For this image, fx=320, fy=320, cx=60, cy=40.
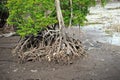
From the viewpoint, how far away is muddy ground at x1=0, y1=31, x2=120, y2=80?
32.7 ft

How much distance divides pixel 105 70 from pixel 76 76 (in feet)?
3.81

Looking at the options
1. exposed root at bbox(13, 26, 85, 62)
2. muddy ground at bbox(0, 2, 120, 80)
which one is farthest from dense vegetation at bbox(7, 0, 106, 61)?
muddy ground at bbox(0, 2, 120, 80)

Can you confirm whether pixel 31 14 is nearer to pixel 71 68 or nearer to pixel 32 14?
pixel 32 14

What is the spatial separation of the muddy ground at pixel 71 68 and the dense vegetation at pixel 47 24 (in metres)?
0.46

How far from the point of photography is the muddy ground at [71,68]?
9.98m

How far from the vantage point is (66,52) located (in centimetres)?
1166

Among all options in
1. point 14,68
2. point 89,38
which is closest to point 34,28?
point 14,68

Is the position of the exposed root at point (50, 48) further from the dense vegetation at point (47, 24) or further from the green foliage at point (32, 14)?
the green foliage at point (32, 14)

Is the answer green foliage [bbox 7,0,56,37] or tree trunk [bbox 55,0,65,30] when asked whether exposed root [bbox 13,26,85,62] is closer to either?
tree trunk [bbox 55,0,65,30]

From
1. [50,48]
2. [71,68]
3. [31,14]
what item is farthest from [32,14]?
[71,68]

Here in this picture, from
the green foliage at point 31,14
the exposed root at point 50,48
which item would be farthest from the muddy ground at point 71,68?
the green foliage at point 31,14

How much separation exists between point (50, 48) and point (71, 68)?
143cm

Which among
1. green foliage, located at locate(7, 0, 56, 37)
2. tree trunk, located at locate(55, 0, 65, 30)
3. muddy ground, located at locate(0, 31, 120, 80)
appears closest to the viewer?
muddy ground, located at locate(0, 31, 120, 80)

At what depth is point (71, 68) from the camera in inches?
430
